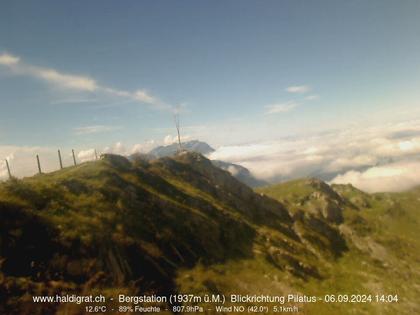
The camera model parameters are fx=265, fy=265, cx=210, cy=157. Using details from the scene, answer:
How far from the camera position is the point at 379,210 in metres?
150

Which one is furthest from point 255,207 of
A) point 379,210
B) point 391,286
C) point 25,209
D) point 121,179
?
point 379,210

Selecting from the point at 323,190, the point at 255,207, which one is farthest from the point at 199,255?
the point at 323,190

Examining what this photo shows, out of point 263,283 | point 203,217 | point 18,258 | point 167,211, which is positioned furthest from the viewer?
point 203,217

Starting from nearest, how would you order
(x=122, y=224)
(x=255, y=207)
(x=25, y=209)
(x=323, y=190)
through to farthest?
(x=25, y=209), (x=122, y=224), (x=255, y=207), (x=323, y=190)

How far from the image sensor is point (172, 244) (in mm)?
43688

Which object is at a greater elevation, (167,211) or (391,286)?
(167,211)

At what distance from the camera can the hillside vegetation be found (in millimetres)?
26969

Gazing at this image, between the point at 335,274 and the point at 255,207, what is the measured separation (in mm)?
29969

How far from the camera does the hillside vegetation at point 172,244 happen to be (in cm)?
2697

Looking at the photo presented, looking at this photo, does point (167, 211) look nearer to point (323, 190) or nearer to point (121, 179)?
point (121, 179)

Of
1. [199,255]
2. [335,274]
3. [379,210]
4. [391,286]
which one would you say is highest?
[199,255]

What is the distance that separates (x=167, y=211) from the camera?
173 ft

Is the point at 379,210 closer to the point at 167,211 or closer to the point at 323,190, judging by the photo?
the point at 323,190

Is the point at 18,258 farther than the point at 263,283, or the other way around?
the point at 263,283
